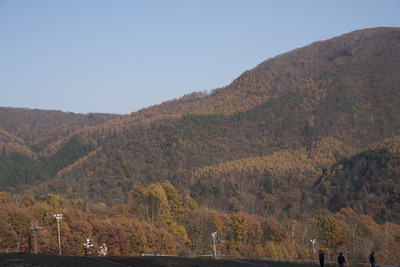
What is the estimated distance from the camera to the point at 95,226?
3233 inches

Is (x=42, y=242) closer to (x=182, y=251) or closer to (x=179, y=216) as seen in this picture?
(x=182, y=251)

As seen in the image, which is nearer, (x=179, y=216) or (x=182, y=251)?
(x=182, y=251)

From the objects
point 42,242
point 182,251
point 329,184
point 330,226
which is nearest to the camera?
point 42,242

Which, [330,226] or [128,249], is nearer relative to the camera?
[128,249]

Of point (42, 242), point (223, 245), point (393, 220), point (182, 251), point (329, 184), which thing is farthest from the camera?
point (329, 184)

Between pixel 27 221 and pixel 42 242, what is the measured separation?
561 cm

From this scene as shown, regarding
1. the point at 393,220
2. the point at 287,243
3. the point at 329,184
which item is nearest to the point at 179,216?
the point at 287,243

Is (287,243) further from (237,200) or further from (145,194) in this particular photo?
(237,200)

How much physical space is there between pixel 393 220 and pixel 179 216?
69344 millimetres

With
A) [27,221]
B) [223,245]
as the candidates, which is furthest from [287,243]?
[27,221]

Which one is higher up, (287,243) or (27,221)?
(27,221)

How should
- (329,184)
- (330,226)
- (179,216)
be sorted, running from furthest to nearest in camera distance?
(329,184), (179,216), (330,226)

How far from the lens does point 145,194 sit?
376ft

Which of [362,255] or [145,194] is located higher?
[145,194]
